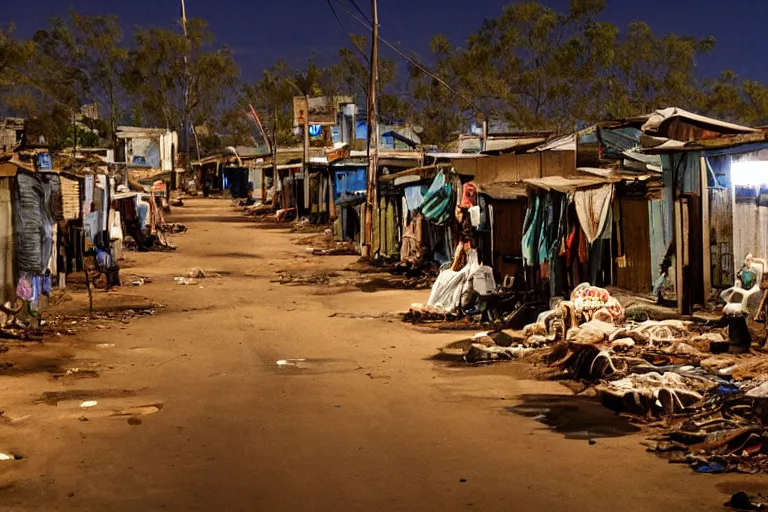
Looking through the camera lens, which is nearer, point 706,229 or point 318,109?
point 706,229

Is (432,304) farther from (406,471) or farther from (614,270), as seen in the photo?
(406,471)

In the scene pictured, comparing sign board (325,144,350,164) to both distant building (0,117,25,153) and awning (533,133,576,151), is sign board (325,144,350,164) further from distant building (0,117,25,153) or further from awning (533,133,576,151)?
awning (533,133,576,151)

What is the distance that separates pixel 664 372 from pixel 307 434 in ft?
12.0

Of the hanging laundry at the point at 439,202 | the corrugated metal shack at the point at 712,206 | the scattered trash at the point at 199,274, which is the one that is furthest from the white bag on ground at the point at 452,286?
the scattered trash at the point at 199,274

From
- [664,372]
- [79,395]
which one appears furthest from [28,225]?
[664,372]

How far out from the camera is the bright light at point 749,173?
12039 mm

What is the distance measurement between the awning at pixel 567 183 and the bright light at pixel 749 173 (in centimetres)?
239

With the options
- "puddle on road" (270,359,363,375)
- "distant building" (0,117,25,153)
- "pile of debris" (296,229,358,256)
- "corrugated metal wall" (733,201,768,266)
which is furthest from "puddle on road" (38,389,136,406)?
"distant building" (0,117,25,153)

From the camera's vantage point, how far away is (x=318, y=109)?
58.8 metres

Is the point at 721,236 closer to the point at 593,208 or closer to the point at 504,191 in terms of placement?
the point at 593,208

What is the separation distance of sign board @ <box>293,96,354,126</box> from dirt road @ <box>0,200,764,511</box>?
127ft

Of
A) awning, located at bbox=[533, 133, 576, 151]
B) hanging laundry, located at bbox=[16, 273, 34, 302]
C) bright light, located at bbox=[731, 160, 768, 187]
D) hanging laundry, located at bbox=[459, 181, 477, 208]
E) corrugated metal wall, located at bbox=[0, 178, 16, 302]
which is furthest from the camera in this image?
awning, located at bbox=[533, 133, 576, 151]

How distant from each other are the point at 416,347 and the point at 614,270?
130 inches

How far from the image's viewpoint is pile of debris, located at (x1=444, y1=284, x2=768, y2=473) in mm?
7727
